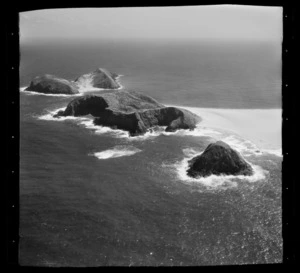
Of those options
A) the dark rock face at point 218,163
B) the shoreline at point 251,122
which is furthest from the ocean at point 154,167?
the dark rock face at point 218,163

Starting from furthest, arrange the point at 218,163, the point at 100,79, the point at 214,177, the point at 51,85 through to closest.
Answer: the point at 51,85
the point at 100,79
the point at 214,177
the point at 218,163

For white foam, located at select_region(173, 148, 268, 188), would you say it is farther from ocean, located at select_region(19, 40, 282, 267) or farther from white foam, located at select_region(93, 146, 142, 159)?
white foam, located at select_region(93, 146, 142, 159)

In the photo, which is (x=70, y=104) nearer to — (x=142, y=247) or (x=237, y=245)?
(x=142, y=247)

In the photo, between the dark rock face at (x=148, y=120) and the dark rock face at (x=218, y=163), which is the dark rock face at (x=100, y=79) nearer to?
the dark rock face at (x=148, y=120)

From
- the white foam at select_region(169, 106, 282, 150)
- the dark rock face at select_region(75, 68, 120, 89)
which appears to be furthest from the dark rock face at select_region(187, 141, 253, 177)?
the dark rock face at select_region(75, 68, 120, 89)

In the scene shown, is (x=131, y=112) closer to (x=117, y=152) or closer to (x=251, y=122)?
(x=117, y=152)

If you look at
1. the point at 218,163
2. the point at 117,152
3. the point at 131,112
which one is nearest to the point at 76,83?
the point at 131,112
